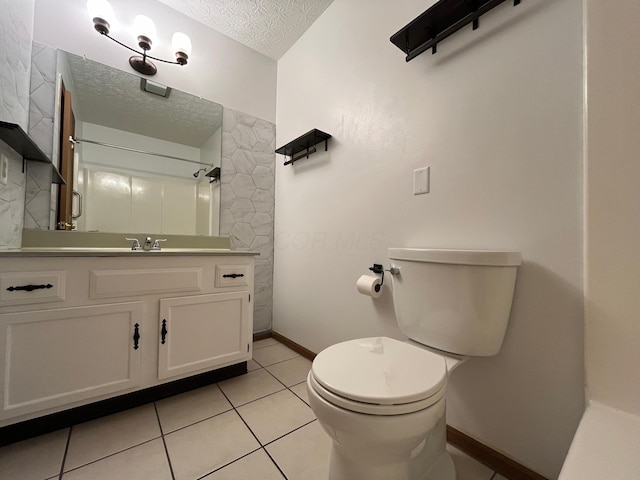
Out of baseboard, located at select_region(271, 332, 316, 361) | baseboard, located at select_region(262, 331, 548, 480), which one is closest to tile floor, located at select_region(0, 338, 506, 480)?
baseboard, located at select_region(262, 331, 548, 480)

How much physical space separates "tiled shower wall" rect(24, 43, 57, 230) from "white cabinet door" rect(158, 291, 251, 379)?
81cm

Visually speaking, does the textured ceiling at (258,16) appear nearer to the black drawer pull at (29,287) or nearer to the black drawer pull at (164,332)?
the black drawer pull at (29,287)

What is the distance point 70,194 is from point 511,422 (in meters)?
2.32

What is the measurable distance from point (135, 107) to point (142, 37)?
0.41m

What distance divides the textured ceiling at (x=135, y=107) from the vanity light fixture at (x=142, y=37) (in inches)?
3.9

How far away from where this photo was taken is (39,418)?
1.02 metres

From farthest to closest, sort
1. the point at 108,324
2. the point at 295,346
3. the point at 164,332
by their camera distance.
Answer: the point at 295,346 < the point at 164,332 < the point at 108,324

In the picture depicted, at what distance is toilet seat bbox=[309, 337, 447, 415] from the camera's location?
0.60m

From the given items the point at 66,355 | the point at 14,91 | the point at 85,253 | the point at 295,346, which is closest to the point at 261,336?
the point at 295,346

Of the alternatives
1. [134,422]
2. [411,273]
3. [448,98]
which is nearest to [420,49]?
[448,98]

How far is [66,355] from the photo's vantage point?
101 centimetres

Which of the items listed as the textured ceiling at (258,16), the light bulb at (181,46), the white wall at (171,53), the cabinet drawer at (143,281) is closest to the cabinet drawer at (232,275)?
the cabinet drawer at (143,281)

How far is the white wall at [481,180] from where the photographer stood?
79 centimetres

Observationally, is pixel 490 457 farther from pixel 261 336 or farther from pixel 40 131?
pixel 40 131
